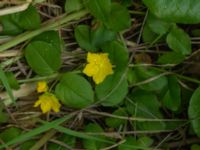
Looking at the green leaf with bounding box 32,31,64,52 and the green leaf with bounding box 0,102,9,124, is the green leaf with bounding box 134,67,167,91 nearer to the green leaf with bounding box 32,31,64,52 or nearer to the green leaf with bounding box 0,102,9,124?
Answer: the green leaf with bounding box 32,31,64,52

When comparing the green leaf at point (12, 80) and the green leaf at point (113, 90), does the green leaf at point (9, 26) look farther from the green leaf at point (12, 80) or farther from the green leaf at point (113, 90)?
the green leaf at point (113, 90)

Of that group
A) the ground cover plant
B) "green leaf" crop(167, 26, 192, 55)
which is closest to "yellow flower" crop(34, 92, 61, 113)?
the ground cover plant

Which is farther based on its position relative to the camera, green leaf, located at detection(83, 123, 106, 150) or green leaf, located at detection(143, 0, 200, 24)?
green leaf, located at detection(83, 123, 106, 150)

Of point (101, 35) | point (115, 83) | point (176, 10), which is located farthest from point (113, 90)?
point (176, 10)

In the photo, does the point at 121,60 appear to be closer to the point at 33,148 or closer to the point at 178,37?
the point at 178,37

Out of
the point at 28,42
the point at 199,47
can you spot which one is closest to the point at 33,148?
the point at 28,42

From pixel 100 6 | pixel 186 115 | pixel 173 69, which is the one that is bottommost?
pixel 186 115

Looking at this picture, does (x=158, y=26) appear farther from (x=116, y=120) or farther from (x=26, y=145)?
(x=26, y=145)
